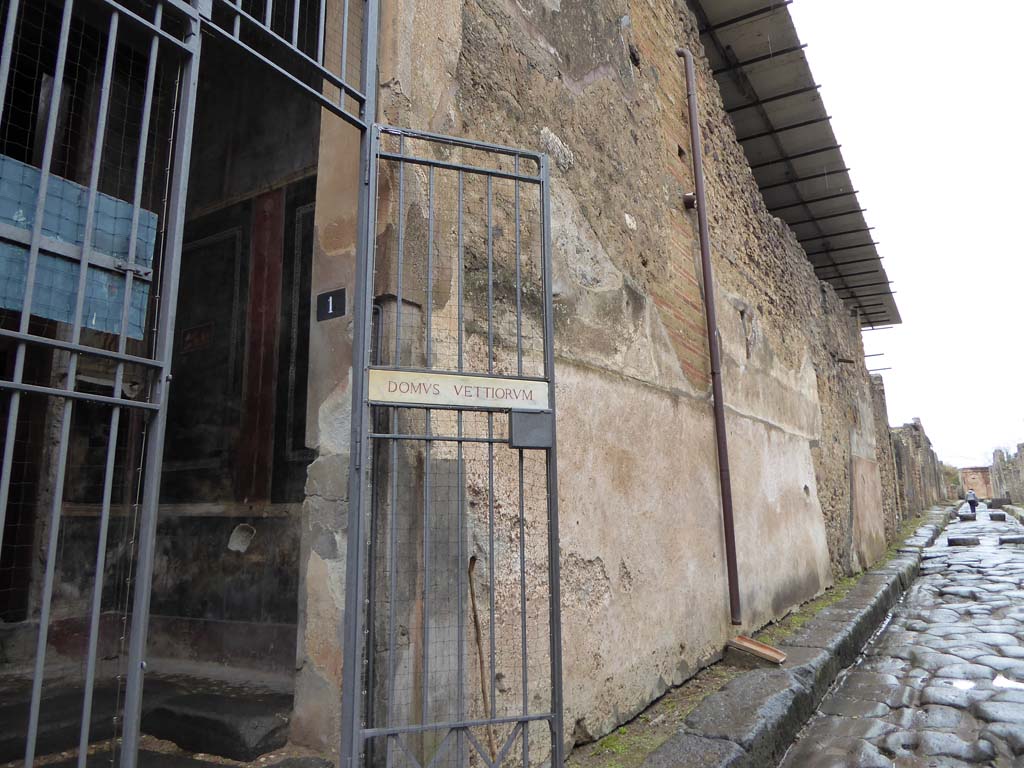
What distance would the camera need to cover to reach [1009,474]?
124ft

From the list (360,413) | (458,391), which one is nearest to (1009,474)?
(458,391)

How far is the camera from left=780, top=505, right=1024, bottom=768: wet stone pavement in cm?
332

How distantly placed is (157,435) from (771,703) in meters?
3.10

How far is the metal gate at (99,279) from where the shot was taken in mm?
1759

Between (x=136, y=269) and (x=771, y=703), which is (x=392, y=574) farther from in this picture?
(x=771, y=703)

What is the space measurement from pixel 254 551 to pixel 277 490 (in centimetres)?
34

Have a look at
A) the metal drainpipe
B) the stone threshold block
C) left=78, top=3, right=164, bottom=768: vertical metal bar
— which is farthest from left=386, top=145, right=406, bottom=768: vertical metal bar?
the stone threshold block

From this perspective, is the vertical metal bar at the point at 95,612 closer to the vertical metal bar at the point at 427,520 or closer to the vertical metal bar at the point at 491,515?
the vertical metal bar at the point at 427,520

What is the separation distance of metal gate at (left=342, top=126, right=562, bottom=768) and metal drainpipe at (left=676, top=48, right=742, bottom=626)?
7.58 feet

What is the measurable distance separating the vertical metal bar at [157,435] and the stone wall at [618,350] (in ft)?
2.56

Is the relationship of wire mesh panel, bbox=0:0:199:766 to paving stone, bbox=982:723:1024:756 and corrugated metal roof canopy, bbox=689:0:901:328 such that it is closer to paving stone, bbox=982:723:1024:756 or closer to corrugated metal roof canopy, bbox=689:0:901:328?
paving stone, bbox=982:723:1024:756

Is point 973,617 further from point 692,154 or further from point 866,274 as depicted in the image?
point 866,274

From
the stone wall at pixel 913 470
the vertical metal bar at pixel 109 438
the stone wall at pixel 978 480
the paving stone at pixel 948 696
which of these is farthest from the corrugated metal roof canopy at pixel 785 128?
the stone wall at pixel 978 480

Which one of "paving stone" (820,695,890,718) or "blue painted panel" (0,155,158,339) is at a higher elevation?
"blue painted panel" (0,155,158,339)
